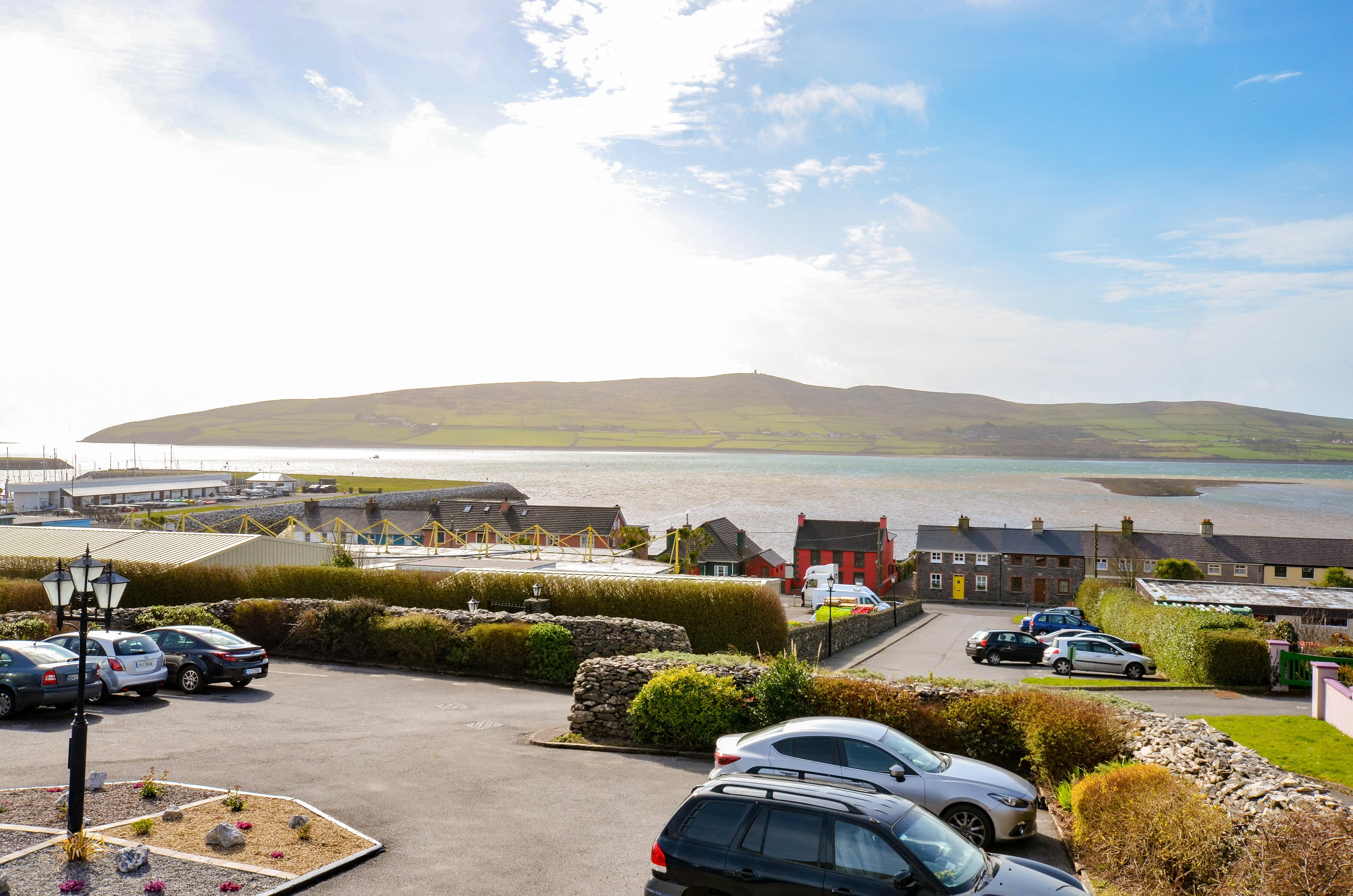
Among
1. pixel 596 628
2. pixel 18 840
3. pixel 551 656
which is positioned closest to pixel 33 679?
pixel 18 840

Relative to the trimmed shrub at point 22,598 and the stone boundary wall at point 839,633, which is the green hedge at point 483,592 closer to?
the trimmed shrub at point 22,598

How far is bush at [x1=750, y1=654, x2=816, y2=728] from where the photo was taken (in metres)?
14.9

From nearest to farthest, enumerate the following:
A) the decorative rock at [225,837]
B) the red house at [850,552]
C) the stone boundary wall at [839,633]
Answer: the decorative rock at [225,837]
the stone boundary wall at [839,633]
the red house at [850,552]

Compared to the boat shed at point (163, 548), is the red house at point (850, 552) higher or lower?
lower

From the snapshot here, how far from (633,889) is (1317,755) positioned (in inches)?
572

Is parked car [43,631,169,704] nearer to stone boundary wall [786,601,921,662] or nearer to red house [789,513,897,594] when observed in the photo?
stone boundary wall [786,601,921,662]

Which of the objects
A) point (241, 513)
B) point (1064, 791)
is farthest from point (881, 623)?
point (241, 513)

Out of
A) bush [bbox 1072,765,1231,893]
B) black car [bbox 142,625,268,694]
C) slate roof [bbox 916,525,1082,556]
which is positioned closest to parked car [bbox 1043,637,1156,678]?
bush [bbox 1072,765,1231,893]

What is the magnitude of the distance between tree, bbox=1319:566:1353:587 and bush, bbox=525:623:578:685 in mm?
60163

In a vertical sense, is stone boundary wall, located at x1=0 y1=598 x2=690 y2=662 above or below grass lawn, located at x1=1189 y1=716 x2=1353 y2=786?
above

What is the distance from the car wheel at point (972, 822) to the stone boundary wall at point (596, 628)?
1295 centimetres

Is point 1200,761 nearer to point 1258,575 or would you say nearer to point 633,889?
point 633,889

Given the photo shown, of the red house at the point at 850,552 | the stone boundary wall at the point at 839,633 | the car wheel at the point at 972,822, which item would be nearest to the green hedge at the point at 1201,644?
the stone boundary wall at the point at 839,633

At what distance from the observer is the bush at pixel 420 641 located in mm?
25469
